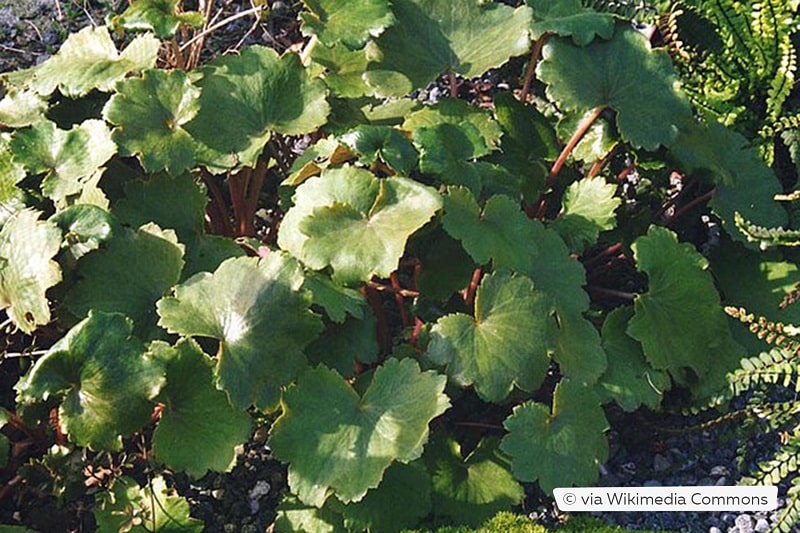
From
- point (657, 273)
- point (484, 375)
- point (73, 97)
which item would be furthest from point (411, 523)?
point (73, 97)

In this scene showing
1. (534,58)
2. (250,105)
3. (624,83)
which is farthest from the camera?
(534,58)

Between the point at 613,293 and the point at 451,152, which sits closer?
the point at 451,152

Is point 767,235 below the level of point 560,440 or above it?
above

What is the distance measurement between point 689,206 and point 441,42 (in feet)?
2.69

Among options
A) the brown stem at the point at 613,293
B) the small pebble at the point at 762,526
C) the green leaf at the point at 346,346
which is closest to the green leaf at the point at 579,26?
the brown stem at the point at 613,293

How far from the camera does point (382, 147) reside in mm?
2369

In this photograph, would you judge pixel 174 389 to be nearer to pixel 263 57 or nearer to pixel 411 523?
pixel 411 523

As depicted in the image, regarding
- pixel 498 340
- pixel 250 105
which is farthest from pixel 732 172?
pixel 250 105

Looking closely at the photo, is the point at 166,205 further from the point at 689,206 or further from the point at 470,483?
the point at 689,206

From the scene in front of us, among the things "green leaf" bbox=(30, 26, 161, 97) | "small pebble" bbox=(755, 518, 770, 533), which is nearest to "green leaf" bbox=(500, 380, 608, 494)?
"small pebble" bbox=(755, 518, 770, 533)

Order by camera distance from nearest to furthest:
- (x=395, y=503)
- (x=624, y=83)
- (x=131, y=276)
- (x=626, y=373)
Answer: (x=395, y=503)
(x=131, y=276)
(x=626, y=373)
(x=624, y=83)

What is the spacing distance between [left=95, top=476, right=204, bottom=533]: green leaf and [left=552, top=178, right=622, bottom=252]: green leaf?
1.14 m

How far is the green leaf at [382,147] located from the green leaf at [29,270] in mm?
682

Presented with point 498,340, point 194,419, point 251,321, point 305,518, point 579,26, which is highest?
point 579,26
